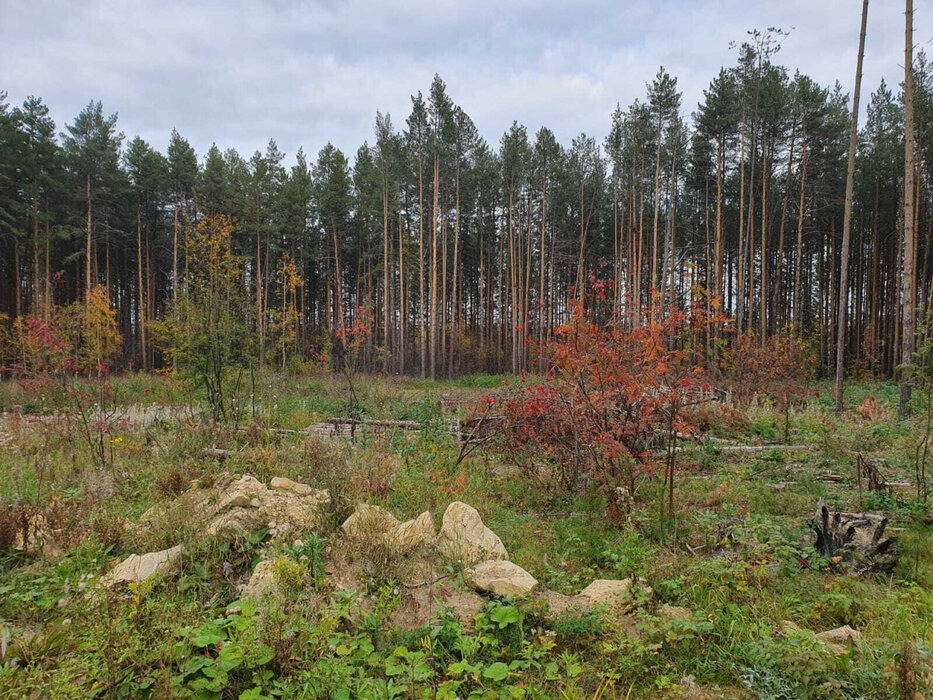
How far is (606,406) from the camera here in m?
5.41

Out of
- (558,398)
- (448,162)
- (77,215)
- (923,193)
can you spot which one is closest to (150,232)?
(77,215)

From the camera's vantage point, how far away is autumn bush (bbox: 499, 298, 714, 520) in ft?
16.6

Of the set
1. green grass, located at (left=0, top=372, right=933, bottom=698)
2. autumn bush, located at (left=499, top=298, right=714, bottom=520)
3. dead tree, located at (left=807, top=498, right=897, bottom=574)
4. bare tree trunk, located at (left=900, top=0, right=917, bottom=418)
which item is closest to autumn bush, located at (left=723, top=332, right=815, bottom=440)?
bare tree trunk, located at (left=900, top=0, right=917, bottom=418)

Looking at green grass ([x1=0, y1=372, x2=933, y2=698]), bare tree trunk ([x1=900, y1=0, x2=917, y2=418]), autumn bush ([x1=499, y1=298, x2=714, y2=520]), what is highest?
bare tree trunk ([x1=900, y1=0, x2=917, y2=418])

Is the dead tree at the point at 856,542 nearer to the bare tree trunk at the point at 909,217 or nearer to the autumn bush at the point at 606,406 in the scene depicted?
the autumn bush at the point at 606,406

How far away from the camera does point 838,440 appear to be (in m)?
7.14

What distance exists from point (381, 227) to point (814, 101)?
75.1ft

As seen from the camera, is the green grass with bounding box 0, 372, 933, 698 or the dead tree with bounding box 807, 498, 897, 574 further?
the dead tree with bounding box 807, 498, 897, 574

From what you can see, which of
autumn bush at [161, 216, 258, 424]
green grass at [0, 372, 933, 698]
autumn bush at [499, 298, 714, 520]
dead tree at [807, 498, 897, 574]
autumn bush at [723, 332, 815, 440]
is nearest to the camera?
green grass at [0, 372, 933, 698]

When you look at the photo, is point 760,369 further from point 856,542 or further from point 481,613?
point 481,613

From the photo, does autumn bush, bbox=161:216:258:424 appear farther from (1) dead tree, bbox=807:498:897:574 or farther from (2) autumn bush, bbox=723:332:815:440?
(2) autumn bush, bbox=723:332:815:440

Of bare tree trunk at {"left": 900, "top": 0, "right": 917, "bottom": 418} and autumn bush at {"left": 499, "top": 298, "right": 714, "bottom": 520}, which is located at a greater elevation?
bare tree trunk at {"left": 900, "top": 0, "right": 917, "bottom": 418}

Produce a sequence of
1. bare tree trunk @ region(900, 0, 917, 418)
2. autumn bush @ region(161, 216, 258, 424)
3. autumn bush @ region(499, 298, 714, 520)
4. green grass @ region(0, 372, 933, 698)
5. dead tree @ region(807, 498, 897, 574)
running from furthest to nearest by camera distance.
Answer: bare tree trunk @ region(900, 0, 917, 418), autumn bush @ region(161, 216, 258, 424), autumn bush @ region(499, 298, 714, 520), dead tree @ region(807, 498, 897, 574), green grass @ region(0, 372, 933, 698)

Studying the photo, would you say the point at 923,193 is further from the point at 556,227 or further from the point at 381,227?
the point at 381,227
